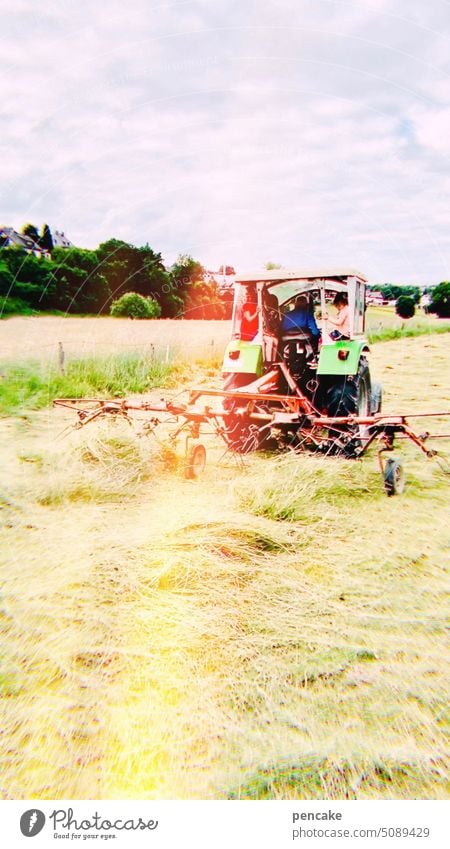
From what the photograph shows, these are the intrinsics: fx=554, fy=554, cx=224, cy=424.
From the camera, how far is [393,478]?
4680 mm

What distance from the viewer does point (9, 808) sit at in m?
1.88

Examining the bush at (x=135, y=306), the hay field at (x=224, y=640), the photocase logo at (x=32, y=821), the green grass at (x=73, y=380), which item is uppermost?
the bush at (x=135, y=306)

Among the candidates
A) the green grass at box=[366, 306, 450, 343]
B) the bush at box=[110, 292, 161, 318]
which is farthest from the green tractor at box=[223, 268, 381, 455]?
the green grass at box=[366, 306, 450, 343]

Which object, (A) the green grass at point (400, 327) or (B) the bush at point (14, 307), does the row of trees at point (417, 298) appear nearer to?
(A) the green grass at point (400, 327)

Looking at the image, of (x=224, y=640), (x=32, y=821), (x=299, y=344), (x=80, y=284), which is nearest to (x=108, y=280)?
(x=80, y=284)

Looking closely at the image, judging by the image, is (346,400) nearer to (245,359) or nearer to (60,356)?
(245,359)

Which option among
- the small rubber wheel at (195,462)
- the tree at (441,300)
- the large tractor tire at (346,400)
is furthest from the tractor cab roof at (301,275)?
the tree at (441,300)

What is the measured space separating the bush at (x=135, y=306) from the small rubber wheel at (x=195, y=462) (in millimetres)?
3606

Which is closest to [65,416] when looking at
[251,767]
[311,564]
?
[311,564]

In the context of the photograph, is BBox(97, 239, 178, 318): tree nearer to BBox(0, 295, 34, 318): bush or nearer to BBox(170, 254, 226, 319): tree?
BBox(170, 254, 226, 319): tree

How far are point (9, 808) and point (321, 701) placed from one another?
1.20 m

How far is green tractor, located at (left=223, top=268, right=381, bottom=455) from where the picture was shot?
5512mm

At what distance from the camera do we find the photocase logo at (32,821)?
1874 mm

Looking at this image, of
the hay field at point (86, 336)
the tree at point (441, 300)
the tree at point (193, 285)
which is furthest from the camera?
the tree at point (441, 300)
